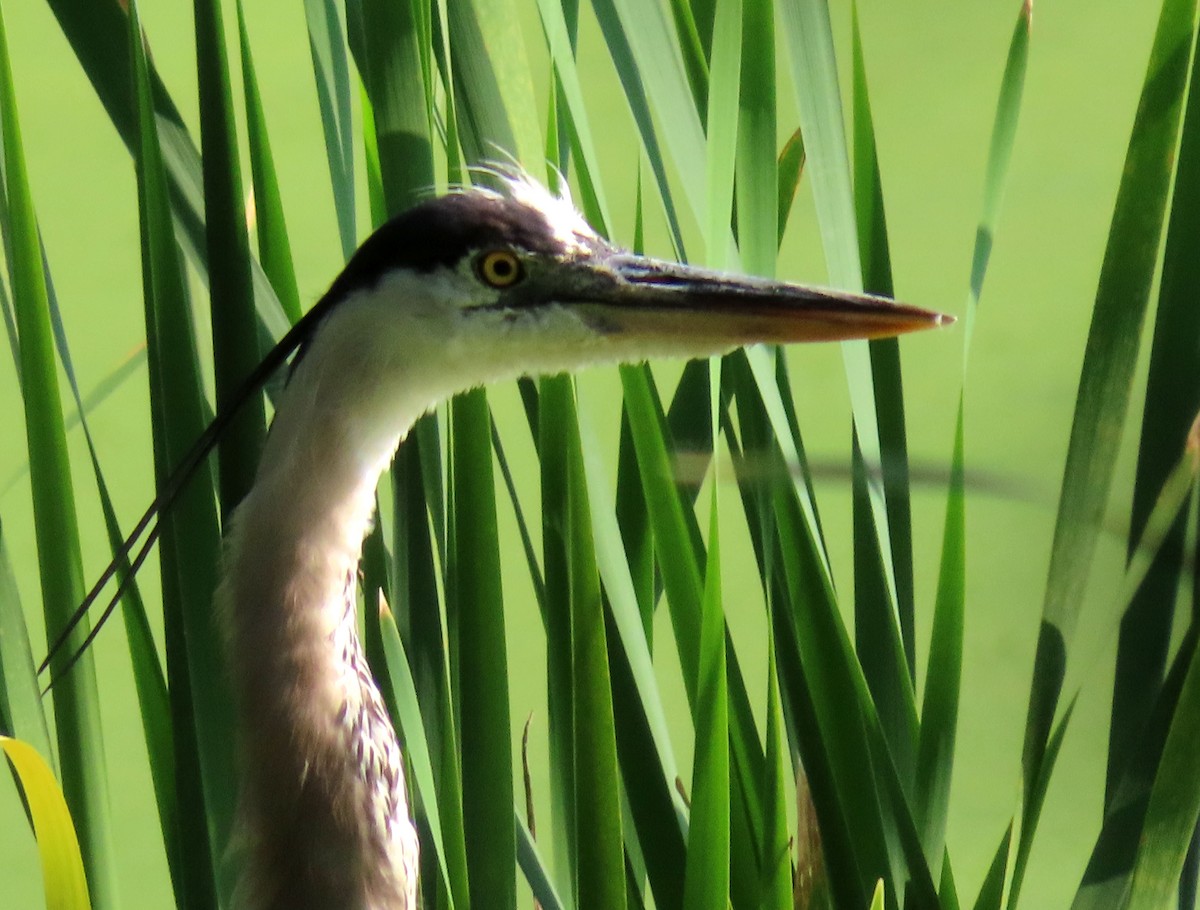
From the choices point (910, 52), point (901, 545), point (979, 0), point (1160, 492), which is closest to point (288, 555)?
point (901, 545)

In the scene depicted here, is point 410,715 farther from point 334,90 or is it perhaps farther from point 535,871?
point 334,90

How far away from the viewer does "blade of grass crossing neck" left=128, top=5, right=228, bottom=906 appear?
74 cm

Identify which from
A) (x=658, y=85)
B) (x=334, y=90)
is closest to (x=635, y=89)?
(x=658, y=85)

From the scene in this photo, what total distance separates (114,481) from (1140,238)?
1853 millimetres

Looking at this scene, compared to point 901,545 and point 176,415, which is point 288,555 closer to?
point 176,415

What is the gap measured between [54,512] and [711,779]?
0.41 meters

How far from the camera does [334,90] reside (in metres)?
0.78

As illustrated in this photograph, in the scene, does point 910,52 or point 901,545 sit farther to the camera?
point 910,52

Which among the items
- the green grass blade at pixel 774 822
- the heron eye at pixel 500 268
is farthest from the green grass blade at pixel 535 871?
the heron eye at pixel 500 268

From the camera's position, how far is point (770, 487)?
2.54ft

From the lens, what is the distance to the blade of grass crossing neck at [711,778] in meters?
0.70

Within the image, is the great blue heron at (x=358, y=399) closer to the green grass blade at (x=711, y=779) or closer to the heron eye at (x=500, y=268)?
the heron eye at (x=500, y=268)

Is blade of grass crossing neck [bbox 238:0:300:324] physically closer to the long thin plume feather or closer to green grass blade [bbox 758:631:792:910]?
the long thin plume feather

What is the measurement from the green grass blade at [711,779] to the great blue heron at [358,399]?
0.51ft
